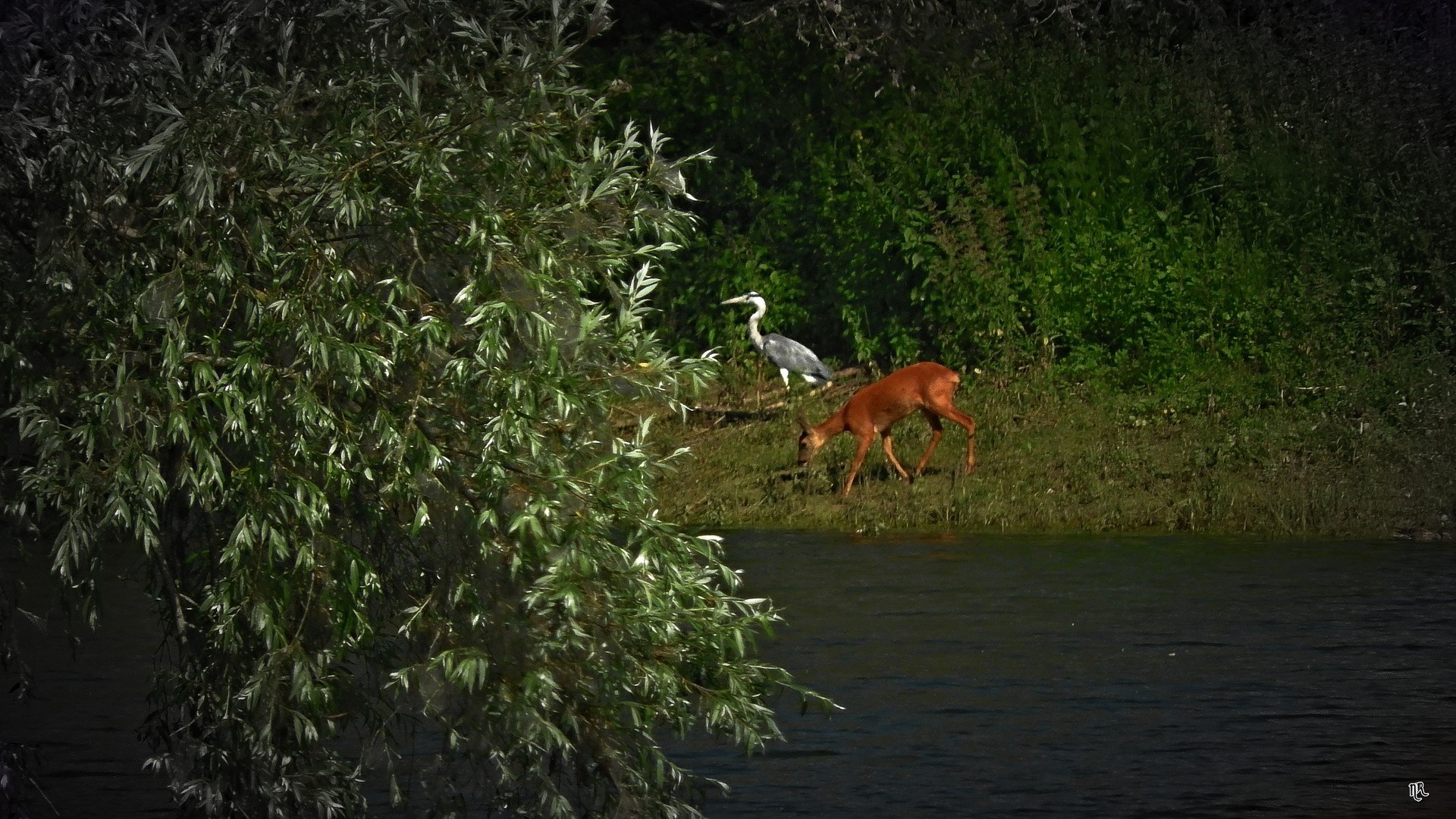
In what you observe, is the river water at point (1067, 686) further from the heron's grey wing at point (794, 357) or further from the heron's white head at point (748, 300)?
the heron's white head at point (748, 300)

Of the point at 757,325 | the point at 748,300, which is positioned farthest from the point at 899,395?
the point at 748,300

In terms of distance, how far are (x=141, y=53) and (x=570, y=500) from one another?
211 cm

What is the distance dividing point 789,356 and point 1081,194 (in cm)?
309

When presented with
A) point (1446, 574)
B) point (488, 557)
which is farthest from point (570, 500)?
point (1446, 574)

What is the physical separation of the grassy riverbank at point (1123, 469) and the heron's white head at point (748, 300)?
1.25 meters

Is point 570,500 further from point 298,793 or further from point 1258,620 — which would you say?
point 1258,620

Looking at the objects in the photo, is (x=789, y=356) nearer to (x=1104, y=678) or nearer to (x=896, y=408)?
(x=896, y=408)

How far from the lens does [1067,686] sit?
10258 millimetres

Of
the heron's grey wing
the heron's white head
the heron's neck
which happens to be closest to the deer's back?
the heron's grey wing

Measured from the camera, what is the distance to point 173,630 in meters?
7.26

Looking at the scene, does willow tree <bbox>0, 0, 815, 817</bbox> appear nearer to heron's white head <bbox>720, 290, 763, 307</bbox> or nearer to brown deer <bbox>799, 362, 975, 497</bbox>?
brown deer <bbox>799, 362, 975, 497</bbox>

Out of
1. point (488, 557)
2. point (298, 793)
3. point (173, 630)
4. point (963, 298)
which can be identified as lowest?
point (298, 793)

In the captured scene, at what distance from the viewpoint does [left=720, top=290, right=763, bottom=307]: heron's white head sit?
18.5m

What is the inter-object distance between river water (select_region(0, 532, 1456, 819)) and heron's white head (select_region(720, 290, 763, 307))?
4355 millimetres
